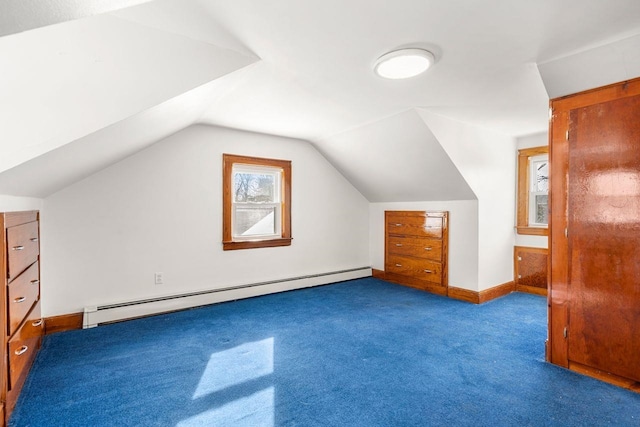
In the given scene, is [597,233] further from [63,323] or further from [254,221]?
[63,323]

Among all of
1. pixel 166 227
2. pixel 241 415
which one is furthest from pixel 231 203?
pixel 241 415

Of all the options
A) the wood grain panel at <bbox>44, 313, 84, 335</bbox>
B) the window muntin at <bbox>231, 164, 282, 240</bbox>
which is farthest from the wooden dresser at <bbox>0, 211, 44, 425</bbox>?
the window muntin at <bbox>231, 164, 282, 240</bbox>

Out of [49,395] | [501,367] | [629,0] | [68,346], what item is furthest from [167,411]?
[629,0]

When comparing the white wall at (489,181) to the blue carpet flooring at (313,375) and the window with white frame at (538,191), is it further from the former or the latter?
the blue carpet flooring at (313,375)

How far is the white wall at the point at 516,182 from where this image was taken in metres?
3.98

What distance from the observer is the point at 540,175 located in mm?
4141

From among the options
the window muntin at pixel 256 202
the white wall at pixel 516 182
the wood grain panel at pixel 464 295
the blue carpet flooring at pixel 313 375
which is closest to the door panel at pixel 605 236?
the blue carpet flooring at pixel 313 375

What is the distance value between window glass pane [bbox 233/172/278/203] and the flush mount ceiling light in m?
2.35

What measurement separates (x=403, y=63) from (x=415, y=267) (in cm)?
308

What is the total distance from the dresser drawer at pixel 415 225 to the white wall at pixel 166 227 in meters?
1.14

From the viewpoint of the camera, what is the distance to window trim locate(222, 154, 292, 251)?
3741 millimetres

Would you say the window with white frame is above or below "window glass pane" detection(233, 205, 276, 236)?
above

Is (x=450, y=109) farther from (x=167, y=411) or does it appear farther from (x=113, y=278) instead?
(x=113, y=278)

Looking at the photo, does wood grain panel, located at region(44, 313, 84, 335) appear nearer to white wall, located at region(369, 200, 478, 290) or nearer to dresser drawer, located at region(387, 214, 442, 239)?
dresser drawer, located at region(387, 214, 442, 239)
